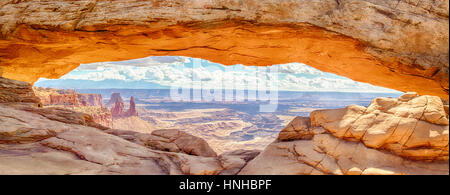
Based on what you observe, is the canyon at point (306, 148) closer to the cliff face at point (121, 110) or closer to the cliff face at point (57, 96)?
the cliff face at point (57, 96)

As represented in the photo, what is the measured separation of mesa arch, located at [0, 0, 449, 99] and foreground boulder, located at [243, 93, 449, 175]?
0.85 m

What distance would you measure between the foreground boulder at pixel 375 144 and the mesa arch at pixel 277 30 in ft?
2.78

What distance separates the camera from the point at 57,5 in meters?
6.41

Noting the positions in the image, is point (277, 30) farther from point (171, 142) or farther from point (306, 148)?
point (171, 142)

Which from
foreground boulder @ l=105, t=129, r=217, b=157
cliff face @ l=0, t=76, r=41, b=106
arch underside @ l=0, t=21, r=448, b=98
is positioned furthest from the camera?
cliff face @ l=0, t=76, r=41, b=106

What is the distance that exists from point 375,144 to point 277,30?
4.14 meters

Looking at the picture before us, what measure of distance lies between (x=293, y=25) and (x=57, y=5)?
7.00m

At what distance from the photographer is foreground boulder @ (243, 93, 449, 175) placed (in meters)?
5.47

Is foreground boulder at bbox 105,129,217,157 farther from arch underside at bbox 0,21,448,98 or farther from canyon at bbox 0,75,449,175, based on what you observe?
arch underside at bbox 0,21,448,98

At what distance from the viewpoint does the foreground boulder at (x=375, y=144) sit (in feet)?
17.9

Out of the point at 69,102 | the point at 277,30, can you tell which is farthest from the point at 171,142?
the point at 69,102

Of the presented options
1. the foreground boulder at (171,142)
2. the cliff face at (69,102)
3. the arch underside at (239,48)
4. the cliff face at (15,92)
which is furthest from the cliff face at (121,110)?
the foreground boulder at (171,142)

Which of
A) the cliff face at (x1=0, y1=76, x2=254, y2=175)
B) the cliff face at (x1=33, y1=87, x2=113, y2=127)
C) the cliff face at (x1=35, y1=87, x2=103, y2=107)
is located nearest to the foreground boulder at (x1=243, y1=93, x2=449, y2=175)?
the cliff face at (x1=0, y1=76, x2=254, y2=175)
